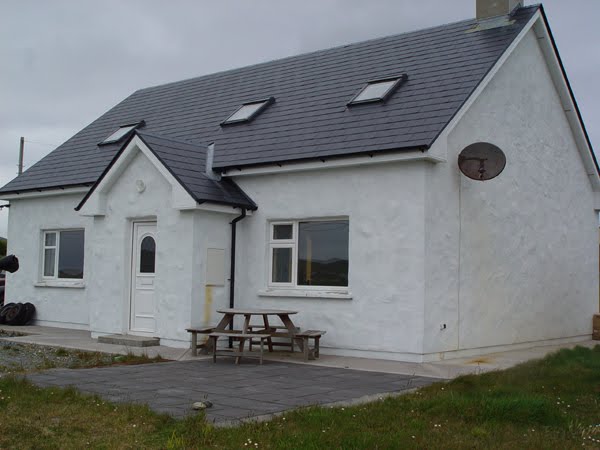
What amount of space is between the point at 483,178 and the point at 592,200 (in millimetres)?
7813

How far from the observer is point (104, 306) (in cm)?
1539

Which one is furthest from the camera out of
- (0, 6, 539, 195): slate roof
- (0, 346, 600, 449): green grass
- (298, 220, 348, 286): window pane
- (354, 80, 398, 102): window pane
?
(354, 80, 398, 102): window pane

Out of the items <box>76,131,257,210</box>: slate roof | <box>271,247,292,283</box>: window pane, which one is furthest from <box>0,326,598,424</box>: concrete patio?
<box>76,131,257,210</box>: slate roof

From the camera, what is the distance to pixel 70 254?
61.4 feet

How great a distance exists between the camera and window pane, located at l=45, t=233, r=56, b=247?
1914cm

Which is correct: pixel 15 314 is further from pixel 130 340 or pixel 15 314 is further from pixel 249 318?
pixel 249 318

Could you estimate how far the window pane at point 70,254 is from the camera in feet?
60.5

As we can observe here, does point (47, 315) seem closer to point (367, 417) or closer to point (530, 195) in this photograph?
point (530, 195)

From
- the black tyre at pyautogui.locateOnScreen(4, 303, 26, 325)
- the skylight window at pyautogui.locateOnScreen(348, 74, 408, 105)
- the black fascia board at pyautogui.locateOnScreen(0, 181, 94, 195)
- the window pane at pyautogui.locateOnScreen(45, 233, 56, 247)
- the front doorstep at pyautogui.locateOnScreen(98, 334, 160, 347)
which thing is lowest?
the front doorstep at pyautogui.locateOnScreen(98, 334, 160, 347)

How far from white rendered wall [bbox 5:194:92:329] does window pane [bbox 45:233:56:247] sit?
0.19 m

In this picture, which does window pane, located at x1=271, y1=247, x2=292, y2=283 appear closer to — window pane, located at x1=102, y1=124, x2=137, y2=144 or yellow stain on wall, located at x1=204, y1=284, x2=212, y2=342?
yellow stain on wall, located at x1=204, y1=284, x2=212, y2=342

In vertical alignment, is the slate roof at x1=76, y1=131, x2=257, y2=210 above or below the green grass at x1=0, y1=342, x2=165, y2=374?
above

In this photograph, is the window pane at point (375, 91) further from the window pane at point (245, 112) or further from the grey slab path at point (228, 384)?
the grey slab path at point (228, 384)

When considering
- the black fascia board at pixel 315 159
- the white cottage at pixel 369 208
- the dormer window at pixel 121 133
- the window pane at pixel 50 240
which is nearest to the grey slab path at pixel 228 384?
the white cottage at pixel 369 208
